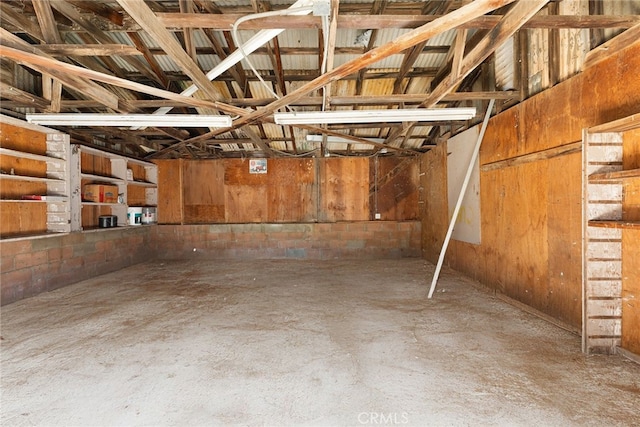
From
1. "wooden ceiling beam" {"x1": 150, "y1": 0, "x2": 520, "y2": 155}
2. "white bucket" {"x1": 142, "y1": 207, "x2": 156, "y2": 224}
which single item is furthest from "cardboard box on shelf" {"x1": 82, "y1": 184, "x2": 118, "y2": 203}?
"wooden ceiling beam" {"x1": 150, "y1": 0, "x2": 520, "y2": 155}

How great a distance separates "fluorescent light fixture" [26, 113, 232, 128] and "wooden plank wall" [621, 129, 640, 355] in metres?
3.45

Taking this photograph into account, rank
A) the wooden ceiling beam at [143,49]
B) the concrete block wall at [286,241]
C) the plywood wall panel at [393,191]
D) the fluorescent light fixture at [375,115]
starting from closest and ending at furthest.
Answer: the wooden ceiling beam at [143,49] < the fluorescent light fixture at [375,115] < the concrete block wall at [286,241] < the plywood wall panel at [393,191]

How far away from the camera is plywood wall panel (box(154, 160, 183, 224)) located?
6520mm

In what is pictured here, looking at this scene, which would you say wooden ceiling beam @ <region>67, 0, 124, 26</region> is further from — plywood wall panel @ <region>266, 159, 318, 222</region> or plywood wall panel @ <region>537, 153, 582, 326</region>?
plywood wall panel @ <region>266, 159, 318, 222</region>

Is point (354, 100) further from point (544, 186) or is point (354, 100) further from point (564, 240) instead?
point (564, 240)

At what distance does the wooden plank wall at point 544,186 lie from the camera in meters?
2.22

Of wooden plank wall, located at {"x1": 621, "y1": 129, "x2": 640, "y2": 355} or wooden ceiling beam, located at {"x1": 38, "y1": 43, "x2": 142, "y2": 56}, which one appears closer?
wooden plank wall, located at {"x1": 621, "y1": 129, "x2": 640, "y2": 355}

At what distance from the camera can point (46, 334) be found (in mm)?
2596

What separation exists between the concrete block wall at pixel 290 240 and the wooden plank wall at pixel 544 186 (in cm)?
246

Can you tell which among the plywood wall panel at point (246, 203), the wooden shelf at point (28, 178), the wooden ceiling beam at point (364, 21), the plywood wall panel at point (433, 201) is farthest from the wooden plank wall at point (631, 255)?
the wooden shelf at point (28, 178)

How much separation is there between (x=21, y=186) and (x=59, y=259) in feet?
3.51

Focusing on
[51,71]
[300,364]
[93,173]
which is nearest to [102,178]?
[93,173]

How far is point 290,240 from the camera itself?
6445mm

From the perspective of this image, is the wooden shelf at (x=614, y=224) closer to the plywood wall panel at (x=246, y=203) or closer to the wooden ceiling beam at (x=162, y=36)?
the wooden ceiling beam at (x=162, y=36)
